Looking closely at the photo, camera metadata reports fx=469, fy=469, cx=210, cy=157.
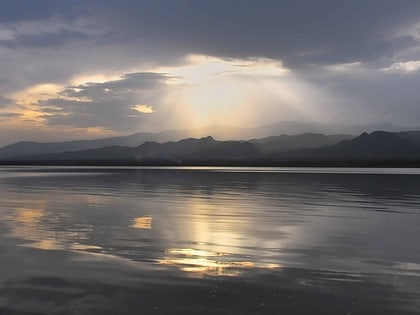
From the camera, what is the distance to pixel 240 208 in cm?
2850

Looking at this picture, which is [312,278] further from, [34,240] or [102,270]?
[34,240]


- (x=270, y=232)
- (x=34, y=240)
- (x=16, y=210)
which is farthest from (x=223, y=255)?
(x=16, y=210)

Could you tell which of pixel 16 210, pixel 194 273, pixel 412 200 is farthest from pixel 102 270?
pixel 412 200

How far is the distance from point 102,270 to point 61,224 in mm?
9464

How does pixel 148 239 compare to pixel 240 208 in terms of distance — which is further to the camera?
pixel 240 208

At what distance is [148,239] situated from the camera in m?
16.9

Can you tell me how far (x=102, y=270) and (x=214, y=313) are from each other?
170 inches

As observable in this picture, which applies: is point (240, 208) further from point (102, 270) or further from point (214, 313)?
point (214, 313)

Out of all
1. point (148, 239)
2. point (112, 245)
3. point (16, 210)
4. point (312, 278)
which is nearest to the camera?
point (312, 278)

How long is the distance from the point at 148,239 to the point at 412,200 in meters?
24.2

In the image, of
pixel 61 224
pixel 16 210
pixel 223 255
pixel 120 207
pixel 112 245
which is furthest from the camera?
pixel 120 207

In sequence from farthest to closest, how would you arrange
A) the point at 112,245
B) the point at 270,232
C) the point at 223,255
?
the point at 270,232, the point at 112,245, the point at 223,255

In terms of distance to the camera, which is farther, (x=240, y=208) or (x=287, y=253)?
(x=240, y=208)

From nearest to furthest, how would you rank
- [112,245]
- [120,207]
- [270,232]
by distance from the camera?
[112,245], [270,232], [120,207]
